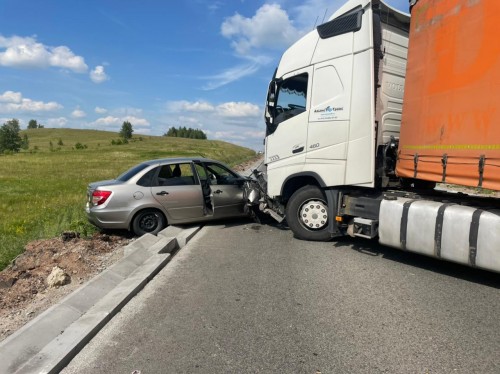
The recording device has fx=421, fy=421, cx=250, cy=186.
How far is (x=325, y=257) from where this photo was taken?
652cm

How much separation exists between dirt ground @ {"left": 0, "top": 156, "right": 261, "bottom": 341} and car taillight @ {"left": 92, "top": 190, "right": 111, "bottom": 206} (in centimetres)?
66

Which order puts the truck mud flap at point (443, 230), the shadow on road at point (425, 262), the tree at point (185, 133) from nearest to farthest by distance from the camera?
the truck mud flap at point (443, 230)
the shadow on road at point (425, 262)
the tree at point (185, 133)

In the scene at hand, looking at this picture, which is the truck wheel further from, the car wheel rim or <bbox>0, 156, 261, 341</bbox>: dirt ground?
<bbox>0, 156, 261, 341</bbox>: dirt ground

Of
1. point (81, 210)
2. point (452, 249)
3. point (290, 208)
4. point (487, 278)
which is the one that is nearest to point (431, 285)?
point (452, 249)

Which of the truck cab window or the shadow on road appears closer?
the shadow on road

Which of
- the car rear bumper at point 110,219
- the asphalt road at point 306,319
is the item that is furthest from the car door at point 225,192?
the asphalt road at point 306,319

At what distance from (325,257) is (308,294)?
1.71 meters

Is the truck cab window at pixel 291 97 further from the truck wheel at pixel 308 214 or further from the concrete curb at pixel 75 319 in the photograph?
the concrete curb at pixel 75 319

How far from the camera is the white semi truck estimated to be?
4.88 metres

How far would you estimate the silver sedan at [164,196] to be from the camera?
7.79 meters

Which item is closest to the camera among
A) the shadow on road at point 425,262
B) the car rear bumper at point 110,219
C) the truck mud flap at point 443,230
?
the truck mud flap at point 443,230

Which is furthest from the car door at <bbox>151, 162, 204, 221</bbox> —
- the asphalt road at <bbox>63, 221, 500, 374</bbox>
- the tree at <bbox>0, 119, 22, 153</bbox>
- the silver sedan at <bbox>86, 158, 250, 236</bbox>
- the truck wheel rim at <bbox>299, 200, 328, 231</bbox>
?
the tree at <bbox>0, 119, 22, 153</bbox>

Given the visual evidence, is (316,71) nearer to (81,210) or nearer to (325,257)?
(325,257)

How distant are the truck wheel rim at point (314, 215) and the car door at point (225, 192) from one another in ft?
6.28
